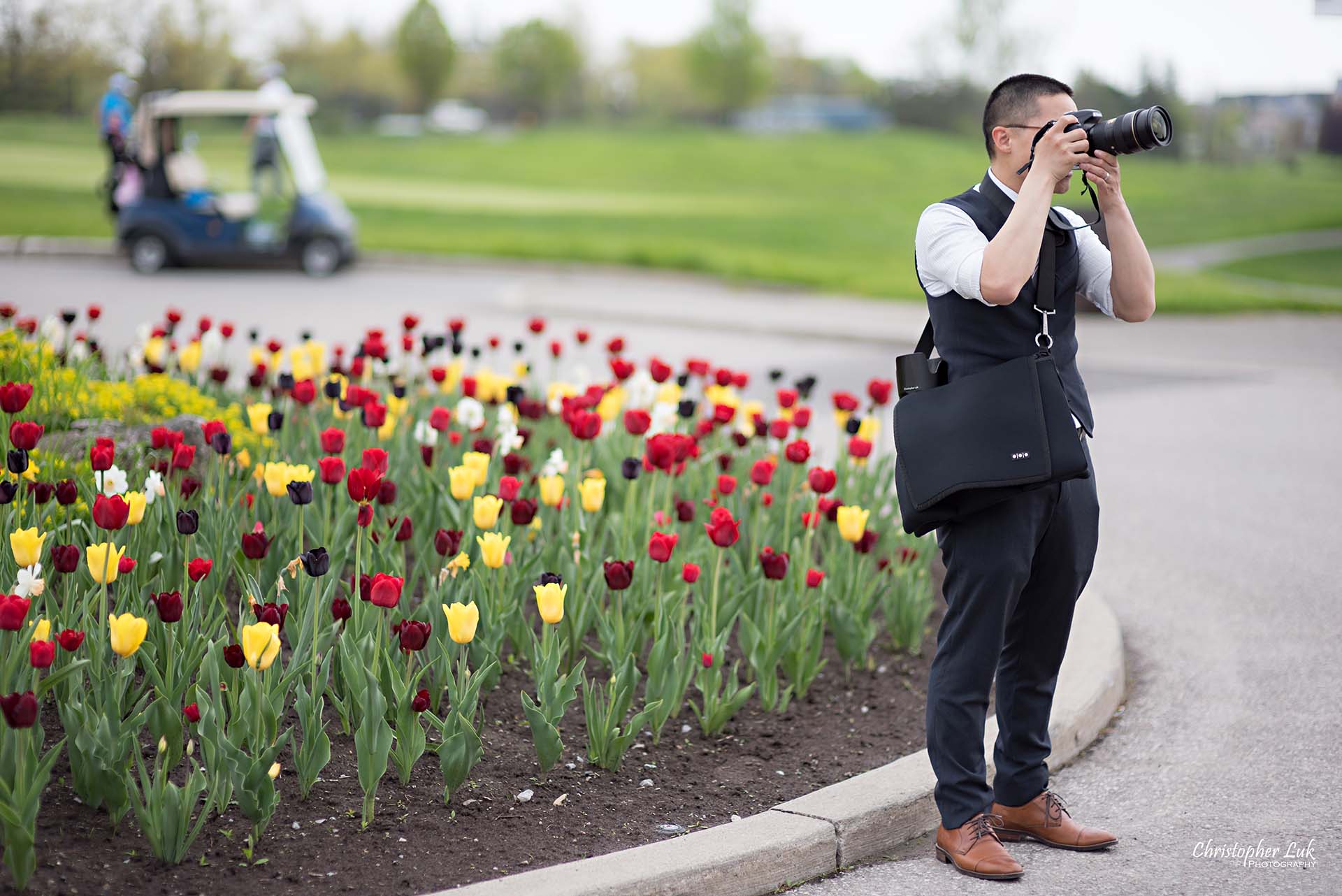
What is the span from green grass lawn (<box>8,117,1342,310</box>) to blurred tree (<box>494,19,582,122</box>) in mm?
21130

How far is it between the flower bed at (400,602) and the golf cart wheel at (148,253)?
11834 mm

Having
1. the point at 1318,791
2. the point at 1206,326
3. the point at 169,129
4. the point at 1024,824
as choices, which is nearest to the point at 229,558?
the point at 1024,824

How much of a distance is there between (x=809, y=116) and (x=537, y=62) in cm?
1907

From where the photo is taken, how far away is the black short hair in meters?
3.04

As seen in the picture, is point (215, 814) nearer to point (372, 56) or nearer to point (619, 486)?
point (619, 486)

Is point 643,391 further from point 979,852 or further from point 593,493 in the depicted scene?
point 979,852

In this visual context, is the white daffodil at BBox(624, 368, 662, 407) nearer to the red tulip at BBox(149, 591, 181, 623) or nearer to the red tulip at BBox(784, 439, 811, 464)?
the red tulip at BBox(784, 439, 811, 464)

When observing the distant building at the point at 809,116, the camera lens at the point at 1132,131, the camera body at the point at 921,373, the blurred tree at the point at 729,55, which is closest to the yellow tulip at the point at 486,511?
the camera body at the point at 921,373

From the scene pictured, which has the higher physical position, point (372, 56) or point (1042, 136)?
point (372, 56)

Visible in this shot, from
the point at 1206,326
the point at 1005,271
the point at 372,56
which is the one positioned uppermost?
the point at 372,56

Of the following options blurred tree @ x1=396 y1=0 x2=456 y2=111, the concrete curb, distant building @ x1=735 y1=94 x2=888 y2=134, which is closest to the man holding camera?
the concrete curb

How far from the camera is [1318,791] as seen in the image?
12.2ft

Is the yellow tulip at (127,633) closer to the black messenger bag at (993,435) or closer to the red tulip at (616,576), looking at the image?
the red tulip at (616,576)

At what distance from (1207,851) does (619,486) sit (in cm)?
246
